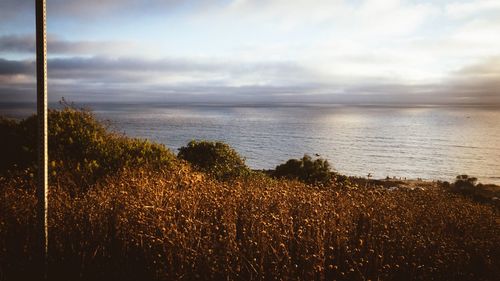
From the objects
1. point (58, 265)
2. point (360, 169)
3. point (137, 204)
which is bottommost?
point (360, 169)

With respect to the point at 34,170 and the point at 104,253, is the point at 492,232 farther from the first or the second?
the point at 34,170

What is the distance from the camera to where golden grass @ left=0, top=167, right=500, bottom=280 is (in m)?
4.87

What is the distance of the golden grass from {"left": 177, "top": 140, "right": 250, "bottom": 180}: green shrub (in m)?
8.07

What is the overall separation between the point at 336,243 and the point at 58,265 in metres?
3.74

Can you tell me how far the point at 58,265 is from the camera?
5.08m

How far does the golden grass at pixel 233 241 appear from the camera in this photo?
487 centimetres

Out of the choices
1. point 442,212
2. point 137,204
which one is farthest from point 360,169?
point 137,204

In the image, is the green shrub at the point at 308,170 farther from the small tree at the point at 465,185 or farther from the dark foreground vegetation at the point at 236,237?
the small tree at the point at 465,185

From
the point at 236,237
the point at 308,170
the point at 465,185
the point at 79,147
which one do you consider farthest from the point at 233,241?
the point at 465,185

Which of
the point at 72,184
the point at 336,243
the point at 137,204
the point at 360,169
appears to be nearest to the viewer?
the point at 336,243

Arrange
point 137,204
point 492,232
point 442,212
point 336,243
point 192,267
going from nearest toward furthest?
point 192,267
point 336,243
point 137,204
point 492,232
point 442,212

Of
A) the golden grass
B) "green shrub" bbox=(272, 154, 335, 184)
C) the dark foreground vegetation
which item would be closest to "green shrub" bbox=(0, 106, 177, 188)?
the dark foreground vegetation

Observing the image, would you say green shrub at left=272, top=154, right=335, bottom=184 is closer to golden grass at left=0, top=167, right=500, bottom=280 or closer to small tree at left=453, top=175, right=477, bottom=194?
golden grass at left=0, top=167, right=500, bottom=280

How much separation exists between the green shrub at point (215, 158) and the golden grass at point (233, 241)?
8.07 metres
